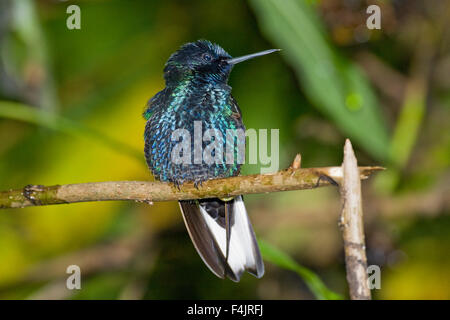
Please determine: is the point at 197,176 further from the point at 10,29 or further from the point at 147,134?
the point at 10,29

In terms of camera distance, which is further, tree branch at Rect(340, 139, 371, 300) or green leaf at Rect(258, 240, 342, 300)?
green leaf at Rect(258, 240, 342, 300)

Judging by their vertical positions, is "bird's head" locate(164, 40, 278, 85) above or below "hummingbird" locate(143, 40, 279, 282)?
above

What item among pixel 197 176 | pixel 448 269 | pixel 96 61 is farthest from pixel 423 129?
pixel 96 61

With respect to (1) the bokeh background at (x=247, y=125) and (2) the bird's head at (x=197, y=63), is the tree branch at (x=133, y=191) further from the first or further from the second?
(1) the bokeh background at (x=247, y=125)

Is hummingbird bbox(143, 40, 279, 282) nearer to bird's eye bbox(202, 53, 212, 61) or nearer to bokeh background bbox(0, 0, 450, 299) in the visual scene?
bird's eye bbox(202, 53, 212, 61)

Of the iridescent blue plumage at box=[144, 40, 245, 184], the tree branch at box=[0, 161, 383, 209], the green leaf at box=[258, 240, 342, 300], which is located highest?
the iridescent blue plumage at box=[144, 40, 245, 184]

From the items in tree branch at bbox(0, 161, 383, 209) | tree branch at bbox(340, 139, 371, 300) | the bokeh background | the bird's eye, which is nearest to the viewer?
tree branch at bbox(340, 139, 371, 300)

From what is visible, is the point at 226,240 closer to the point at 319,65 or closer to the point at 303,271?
the point at 303,271

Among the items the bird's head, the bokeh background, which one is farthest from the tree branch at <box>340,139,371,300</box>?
the bokeh background
